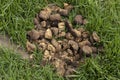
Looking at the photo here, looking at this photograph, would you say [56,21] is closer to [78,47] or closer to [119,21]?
[78,47]

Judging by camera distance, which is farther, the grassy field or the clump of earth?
the clump of earth

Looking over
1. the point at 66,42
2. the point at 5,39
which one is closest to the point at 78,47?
the point at 66,42

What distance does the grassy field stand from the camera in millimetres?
2828

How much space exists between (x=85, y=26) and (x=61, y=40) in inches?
11.0

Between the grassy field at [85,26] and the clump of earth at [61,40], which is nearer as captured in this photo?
the grassy field at [85,26]

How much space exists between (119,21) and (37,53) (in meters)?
0.89

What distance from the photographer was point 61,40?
3078 millimetres

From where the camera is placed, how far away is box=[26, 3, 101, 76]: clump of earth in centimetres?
294

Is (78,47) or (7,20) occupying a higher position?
(7,20)

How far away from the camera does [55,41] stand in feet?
9.91

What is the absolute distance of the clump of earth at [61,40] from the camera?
2.94 m

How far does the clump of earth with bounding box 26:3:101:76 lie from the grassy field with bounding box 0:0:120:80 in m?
0.06

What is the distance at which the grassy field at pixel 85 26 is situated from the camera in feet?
9.28

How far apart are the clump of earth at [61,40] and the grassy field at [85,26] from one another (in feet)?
0.19
